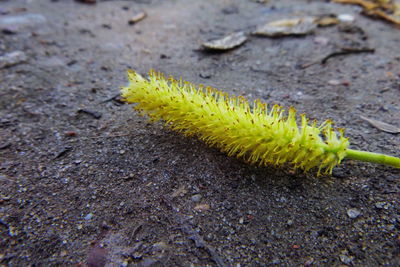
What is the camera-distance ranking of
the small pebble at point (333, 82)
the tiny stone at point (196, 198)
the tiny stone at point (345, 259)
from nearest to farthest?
the tiny stone at point (345, 259) < the tiny stone at point (196, 198) < the small pebble at point (333, 82)

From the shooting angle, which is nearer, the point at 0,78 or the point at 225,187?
the point at 225,187

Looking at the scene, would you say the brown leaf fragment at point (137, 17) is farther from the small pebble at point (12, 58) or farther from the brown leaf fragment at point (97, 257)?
the brown leaf fragment at point (97, 257)

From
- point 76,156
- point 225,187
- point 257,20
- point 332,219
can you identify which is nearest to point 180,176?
point 225,187

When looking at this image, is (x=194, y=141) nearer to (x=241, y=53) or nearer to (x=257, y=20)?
(x=241, y=53)

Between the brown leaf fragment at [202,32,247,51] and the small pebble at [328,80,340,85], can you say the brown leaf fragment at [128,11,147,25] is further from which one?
the small pebble at [328,80,340,85]

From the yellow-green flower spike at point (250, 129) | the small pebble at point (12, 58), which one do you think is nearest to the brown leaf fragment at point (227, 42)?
the yellow-green flower spike at point (250, 129)
